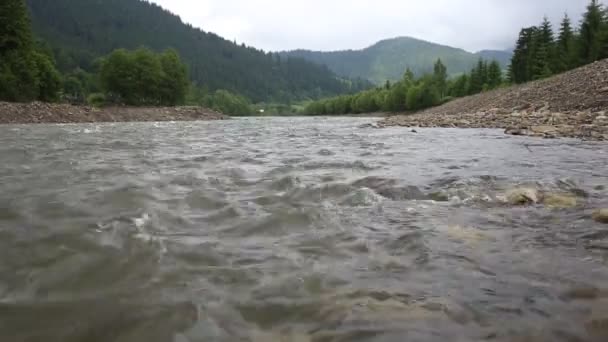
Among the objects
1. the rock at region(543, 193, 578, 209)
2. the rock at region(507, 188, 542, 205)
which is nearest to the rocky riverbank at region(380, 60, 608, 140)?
the rock at region(543, 193, 578, 209)

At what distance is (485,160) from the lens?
9.57 m

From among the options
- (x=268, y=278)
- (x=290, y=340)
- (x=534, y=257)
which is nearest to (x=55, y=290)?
(x=268, y=278)

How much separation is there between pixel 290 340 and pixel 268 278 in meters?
0.87

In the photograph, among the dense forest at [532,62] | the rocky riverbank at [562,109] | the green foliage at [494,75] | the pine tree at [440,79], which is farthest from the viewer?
the pine tree at [440,79]

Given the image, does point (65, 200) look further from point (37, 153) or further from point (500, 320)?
point (37, 153)

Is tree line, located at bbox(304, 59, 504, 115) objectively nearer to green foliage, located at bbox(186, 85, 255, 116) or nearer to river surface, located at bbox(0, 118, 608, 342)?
green foliage, located at bbox(186, 85, 255, 116)

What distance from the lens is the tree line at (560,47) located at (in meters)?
45.8

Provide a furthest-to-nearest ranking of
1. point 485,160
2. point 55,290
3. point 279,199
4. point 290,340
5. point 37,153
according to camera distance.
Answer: point 37,153, point 485,160, point 279,199, point 55,290, point 290,340

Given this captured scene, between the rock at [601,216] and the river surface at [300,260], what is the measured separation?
0.45 feet

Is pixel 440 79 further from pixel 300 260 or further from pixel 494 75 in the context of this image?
pixel 300 260

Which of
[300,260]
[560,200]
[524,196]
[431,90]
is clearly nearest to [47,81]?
[300,260]

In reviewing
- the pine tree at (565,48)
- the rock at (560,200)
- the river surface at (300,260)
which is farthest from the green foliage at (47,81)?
the pine tree at (565,48)

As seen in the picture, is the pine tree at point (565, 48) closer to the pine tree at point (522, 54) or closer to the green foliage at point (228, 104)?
the pine tree at point (522, 54)

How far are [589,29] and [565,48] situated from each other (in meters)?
7.12
